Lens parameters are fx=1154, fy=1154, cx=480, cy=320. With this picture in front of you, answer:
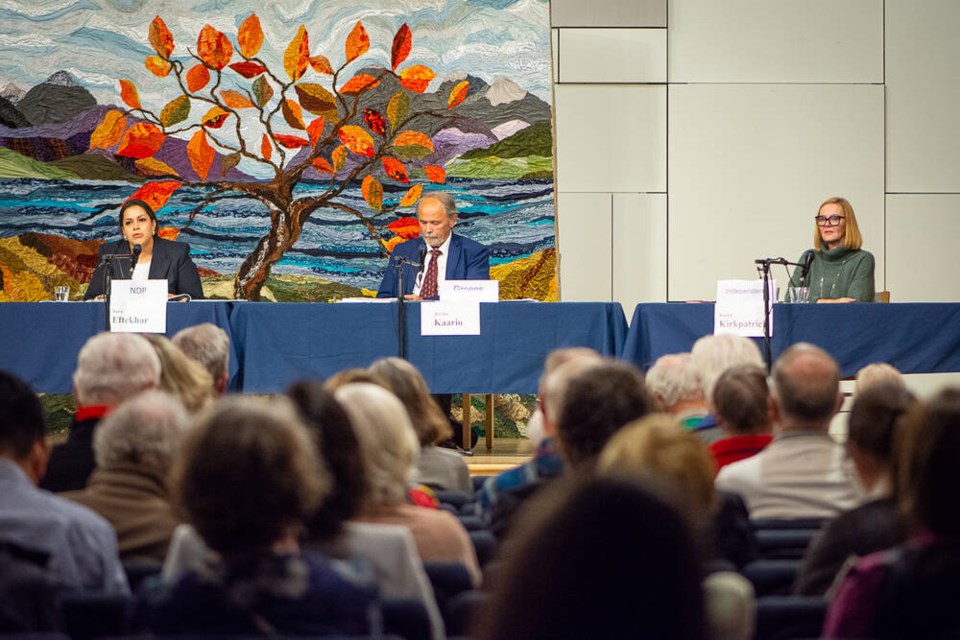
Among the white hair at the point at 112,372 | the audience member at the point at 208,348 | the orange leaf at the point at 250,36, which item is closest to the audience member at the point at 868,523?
the white hair at the point at 112,372

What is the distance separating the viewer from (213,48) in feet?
→ 26.5

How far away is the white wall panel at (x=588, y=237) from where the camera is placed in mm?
8172

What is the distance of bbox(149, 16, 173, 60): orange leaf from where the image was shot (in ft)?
26.5

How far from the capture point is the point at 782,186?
825 centimetres

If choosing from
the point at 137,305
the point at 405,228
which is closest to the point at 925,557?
the point at 137,305

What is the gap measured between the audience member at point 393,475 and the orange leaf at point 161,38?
21.5ft

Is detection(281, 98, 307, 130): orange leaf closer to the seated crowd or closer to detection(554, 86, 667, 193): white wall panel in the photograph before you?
detection(554, 86, 667, 193): white wall panel

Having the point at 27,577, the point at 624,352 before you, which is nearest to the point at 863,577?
the point at 27,577

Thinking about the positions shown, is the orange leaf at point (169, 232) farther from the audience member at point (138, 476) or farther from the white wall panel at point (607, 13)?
the audience member at point (138, 476)

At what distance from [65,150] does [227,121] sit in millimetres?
1151

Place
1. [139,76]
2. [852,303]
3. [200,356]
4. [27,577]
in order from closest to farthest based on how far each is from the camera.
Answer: [27,577]
[200,356]
[852,303]
[139,76]

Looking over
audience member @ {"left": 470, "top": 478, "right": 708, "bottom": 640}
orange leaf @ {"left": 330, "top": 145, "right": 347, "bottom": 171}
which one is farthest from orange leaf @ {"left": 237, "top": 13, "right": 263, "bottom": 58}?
audience member @ {"left": 470, "top": 478, "right": 708, "bottom": 640}

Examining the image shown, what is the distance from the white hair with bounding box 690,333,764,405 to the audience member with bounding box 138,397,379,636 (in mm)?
2136

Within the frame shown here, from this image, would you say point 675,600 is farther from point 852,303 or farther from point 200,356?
point 852,303
